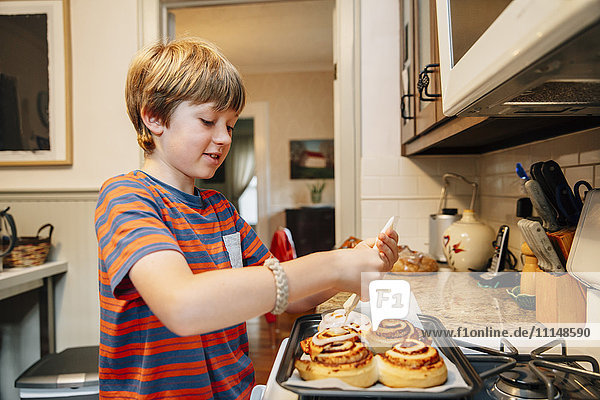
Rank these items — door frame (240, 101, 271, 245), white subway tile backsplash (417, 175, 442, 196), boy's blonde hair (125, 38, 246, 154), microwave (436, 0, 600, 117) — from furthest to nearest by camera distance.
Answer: door frame (240, 101, 271, 245)
white subway tile backsplash (417, 175, 442, 196)
boy's blonde hair (125, 38, 246, 154)
microwave (436, 0, 600, 117)

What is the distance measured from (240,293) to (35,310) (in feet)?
6.23

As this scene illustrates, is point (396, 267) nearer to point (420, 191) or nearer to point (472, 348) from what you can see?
point (420, 191)

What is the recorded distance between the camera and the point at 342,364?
0.51 metres

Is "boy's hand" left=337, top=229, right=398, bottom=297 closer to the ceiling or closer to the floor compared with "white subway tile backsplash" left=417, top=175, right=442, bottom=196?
closer to the floor

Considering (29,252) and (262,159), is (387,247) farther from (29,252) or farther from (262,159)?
(262,159)

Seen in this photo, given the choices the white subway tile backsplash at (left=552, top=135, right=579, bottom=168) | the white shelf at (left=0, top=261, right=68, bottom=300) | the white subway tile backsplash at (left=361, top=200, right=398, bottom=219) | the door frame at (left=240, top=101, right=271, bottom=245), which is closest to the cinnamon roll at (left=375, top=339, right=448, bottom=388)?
the white subway tile backsplash at (left=552, top=135, right=579, bottom=168)

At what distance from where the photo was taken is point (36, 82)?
2037 mm

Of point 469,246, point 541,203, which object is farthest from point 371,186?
point 541,203

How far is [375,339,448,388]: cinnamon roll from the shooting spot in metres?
0.50

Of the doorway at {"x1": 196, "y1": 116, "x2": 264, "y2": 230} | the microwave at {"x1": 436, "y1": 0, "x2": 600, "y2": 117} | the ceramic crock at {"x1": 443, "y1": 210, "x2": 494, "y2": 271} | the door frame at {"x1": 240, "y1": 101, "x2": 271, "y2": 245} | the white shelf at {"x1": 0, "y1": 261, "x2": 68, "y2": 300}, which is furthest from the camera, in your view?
the doorway at {"x1": 196, "y1": 116, "x2": 264, "y2": 230}

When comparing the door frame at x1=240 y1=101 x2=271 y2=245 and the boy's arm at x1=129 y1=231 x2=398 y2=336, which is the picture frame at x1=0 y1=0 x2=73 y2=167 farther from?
the door frame at x1=240 y1=101 x2=271 y2=245

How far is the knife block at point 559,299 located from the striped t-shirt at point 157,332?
0.55 metres

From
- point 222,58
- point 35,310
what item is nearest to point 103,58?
point 35,310

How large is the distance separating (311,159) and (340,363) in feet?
14.9
